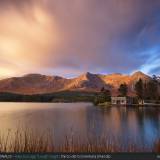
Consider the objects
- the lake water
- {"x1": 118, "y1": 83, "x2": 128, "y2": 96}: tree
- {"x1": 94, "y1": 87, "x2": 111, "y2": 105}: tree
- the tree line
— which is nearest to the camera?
the tree line

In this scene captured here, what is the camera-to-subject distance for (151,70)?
8.49 feet

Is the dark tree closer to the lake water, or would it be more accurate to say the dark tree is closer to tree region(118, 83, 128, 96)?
tree region(118, 83, 128, 96)

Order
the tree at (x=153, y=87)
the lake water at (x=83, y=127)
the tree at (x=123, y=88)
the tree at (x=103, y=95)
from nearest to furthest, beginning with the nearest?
1. the tree at (x=153, y=87)
2. the tree at (x=123, y=88)
3. the lake water at (x=83, y=127)
4. the tree at (x=103, y=95)

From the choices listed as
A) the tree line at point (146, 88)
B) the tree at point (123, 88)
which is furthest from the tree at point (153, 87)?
the tree at point (123, 88)

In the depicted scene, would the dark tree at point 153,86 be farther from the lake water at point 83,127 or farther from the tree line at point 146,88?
the lake water at point 83,127

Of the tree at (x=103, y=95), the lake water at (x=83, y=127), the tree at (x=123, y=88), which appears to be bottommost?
the lake water at (x=83, y=127)

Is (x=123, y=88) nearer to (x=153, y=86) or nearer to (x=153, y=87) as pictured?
(x=153, y=86)

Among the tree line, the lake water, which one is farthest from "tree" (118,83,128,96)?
the lake water

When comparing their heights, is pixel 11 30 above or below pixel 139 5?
below

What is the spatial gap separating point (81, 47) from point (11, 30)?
0.60 m

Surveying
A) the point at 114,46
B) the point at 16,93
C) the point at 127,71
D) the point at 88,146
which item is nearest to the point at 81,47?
the point at 114,46

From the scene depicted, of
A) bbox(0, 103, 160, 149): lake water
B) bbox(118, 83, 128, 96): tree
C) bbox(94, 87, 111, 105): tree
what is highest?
bbox(94, 87, 111, 105): tree

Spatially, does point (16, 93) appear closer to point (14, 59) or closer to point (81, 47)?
point (14, 59)

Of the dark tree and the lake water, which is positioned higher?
the dark tree
